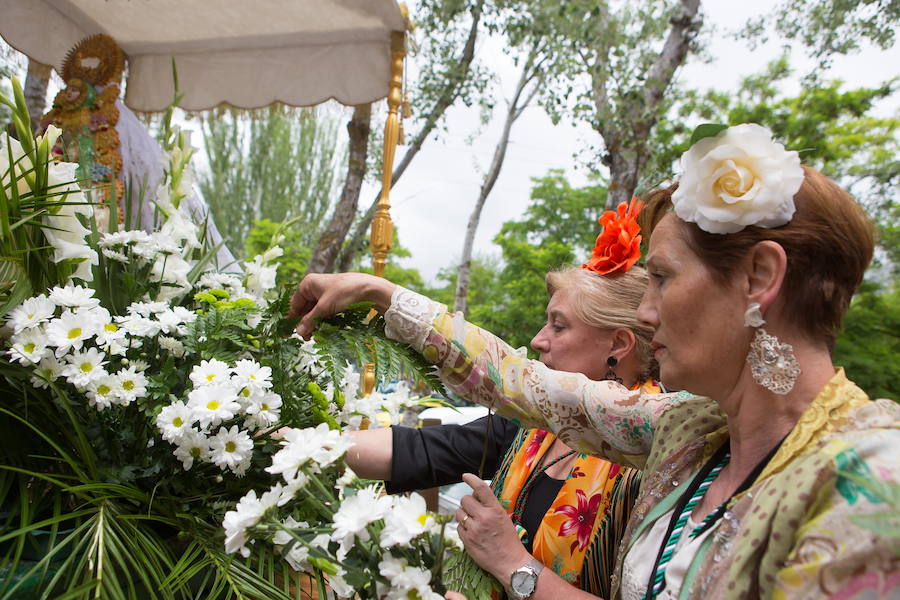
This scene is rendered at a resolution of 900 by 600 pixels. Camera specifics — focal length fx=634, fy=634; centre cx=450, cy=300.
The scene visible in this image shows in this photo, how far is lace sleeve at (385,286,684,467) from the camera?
1297 mm

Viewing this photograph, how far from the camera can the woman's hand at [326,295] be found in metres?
1.14

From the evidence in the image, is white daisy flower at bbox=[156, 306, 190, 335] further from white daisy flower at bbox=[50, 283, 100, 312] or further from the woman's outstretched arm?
the woman's outstretched arm

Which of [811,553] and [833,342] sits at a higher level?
[833,342]

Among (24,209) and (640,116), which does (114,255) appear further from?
(640,116)

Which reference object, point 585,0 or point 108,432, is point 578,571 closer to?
point 108,432

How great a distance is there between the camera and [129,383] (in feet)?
3.24

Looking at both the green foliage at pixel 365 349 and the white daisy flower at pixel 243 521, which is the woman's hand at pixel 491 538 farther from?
the white daisy flower at pixel 243 521

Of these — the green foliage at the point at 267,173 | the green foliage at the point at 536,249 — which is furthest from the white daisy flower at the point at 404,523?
the green foliage at the point at 267,173

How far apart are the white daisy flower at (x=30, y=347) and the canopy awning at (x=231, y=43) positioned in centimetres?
248

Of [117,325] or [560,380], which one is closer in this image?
[117,325]

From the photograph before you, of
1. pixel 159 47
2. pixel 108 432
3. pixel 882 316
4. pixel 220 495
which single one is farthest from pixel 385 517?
pixel 882 316

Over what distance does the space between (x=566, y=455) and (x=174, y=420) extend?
0.97 metres

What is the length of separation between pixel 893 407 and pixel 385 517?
0.69 meters

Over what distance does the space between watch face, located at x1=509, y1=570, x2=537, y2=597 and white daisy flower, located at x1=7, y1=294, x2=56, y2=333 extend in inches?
35.3
